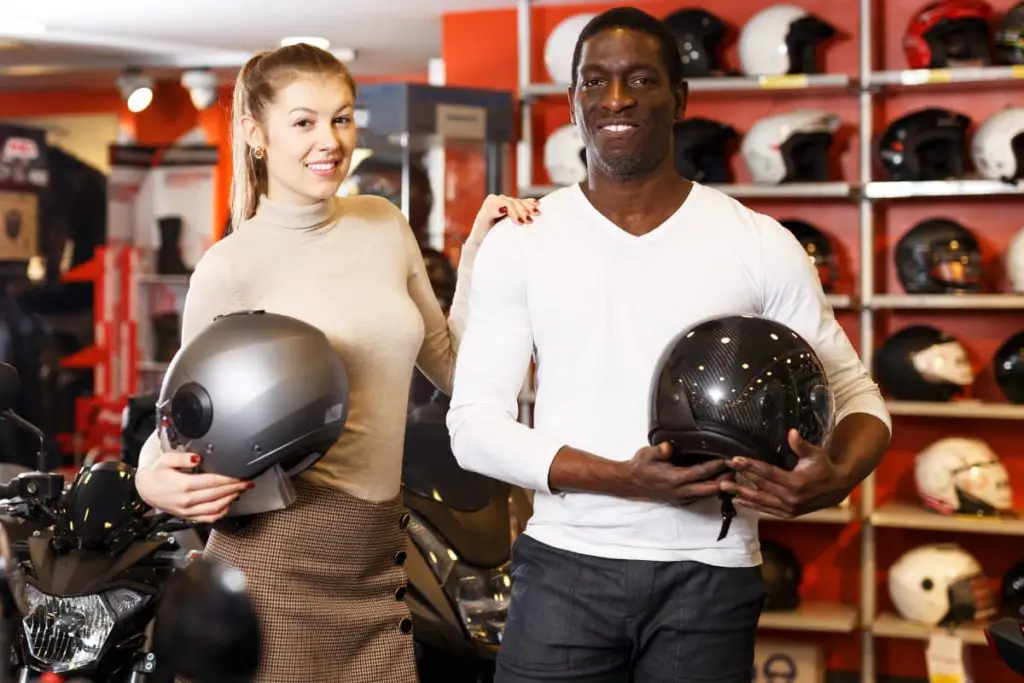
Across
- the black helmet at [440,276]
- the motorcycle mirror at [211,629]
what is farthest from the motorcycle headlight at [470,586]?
the black helmet at [440,276]

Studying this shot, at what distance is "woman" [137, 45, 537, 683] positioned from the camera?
2092 mm

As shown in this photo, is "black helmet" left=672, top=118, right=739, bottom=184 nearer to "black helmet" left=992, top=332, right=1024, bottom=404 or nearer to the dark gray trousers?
"black helmet" left=992, top=332, right=1024, bottom=404

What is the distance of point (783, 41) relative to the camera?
5.23m

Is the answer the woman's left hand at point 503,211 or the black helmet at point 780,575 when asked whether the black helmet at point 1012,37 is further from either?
the woman's left hand at point 503,211

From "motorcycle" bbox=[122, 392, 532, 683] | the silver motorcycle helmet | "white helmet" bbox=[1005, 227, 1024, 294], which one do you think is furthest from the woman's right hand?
"white helmet" bbox=[1005, 227, 1024, 294]

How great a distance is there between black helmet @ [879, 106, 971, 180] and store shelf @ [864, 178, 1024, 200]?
2.0 inches

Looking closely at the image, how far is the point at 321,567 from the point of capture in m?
2.12

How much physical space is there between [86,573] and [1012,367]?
357 centimetres

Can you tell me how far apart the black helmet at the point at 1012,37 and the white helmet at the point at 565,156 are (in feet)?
5.27

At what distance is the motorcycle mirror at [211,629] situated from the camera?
204cm

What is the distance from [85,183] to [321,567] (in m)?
8.32

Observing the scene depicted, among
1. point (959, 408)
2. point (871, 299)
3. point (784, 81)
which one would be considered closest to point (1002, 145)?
point (871, 299)

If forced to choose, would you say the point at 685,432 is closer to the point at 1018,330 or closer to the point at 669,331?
the point at 669,331

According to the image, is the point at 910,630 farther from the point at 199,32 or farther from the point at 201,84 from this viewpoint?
the point at 201,84
